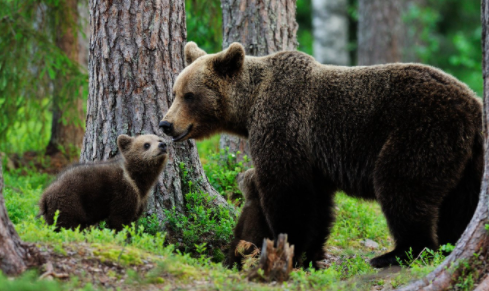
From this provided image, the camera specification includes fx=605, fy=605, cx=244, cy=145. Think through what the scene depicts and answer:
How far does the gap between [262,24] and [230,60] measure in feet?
9.22

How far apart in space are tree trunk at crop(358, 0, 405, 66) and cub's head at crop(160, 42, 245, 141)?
1284 cm

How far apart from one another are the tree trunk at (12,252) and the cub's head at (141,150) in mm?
2136

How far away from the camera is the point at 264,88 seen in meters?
6.99

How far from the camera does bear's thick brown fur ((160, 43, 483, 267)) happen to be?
20.2ft

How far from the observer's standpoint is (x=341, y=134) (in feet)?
21.8

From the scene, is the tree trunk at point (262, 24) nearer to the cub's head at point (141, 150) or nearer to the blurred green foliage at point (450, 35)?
the cub's head at point (141, 150)

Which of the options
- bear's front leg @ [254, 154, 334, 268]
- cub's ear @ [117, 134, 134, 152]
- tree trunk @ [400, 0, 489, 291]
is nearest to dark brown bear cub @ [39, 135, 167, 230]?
cub's ear @ [117, 134, 134, 152]

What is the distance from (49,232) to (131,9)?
9.75 ft

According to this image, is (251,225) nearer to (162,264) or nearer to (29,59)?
(162,264)

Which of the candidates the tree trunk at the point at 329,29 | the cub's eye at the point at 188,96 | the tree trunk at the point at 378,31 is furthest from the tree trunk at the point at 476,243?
the tree trunk at the point at 329,29

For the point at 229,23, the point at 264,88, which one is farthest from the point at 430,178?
the point at 229,23

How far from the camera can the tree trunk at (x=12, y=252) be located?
15.1 ft

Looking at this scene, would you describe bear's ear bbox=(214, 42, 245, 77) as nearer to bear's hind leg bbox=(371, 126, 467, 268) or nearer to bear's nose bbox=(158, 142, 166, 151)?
bear's nose bbox=(158, 142, 166, 151)

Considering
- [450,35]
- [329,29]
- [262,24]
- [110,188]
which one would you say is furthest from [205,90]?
[450,35]
